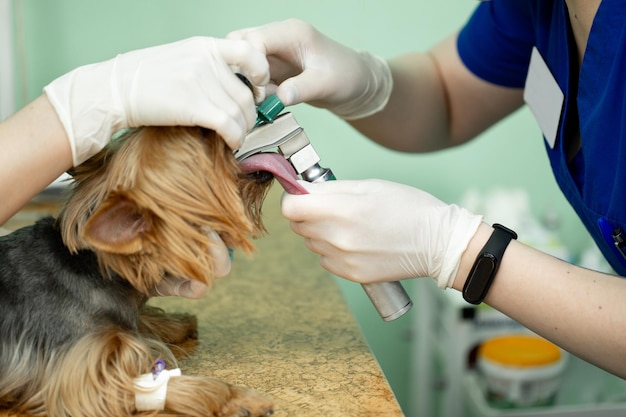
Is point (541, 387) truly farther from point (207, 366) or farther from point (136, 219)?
point (136, 219)

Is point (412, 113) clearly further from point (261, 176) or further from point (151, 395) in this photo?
point (151, 395)

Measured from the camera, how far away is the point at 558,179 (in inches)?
58.2

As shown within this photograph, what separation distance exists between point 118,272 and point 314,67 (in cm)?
60

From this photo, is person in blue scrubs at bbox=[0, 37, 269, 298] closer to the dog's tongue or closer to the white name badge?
the dog's tongue

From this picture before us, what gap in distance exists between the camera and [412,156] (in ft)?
8.39

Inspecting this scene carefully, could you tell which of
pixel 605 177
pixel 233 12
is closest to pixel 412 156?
pixel 233 12

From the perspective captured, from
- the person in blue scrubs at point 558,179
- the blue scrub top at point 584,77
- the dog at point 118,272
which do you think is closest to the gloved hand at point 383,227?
the person in blue scrubs at point 558,179

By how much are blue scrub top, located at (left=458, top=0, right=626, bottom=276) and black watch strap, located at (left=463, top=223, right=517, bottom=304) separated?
216mm

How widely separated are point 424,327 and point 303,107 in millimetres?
872

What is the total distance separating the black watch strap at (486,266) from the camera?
115cm

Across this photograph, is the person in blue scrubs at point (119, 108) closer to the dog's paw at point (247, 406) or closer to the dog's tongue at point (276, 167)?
the dog's tongue at point (276, 167)

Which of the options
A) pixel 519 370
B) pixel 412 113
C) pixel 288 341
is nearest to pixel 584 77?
pixel 412 113

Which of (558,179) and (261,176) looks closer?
(261,176)

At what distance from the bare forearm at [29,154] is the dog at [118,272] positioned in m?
0.06
